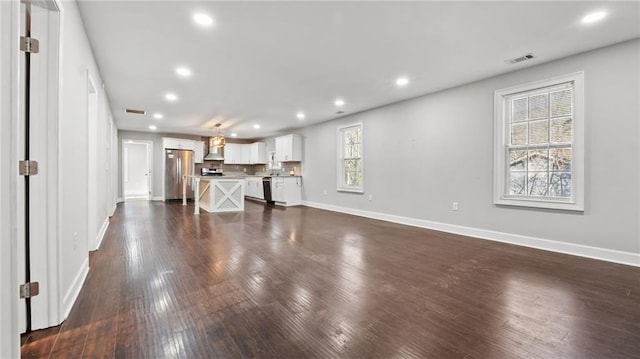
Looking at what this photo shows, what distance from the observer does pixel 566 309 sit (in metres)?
2.10

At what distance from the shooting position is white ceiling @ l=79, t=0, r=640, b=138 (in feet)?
8.29

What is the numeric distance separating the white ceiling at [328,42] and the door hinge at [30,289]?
2.30 metres

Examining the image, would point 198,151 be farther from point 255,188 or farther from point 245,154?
point 255,188

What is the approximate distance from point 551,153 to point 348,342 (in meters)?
3.83

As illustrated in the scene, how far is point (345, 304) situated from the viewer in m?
2.14

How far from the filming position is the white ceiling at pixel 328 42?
2525 mm

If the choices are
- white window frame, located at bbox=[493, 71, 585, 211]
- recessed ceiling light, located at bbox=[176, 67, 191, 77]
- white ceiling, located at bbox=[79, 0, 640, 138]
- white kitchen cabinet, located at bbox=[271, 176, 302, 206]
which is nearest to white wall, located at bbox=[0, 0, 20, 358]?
white ceiling, located at bbox=[79, 0, 640, 138]

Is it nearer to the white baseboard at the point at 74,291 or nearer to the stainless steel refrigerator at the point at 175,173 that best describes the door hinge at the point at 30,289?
the white baseboard at the point at 74,291

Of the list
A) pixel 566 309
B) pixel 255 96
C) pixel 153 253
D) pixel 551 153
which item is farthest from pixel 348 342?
pixel 255 96

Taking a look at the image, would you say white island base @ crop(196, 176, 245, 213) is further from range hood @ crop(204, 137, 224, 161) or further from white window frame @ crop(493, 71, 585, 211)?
white window frame @ crop(493, 71, 585, 211)

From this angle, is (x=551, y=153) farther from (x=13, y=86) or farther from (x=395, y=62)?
(x=13, y=86)

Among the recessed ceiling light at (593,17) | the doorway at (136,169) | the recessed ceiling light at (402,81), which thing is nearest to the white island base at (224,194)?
the recessed ceiling light at (402,81)

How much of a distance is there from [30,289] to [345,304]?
2058mm

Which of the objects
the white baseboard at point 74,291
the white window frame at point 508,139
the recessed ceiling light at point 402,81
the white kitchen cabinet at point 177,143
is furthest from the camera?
the white kitchen cabinet at point 177,143
